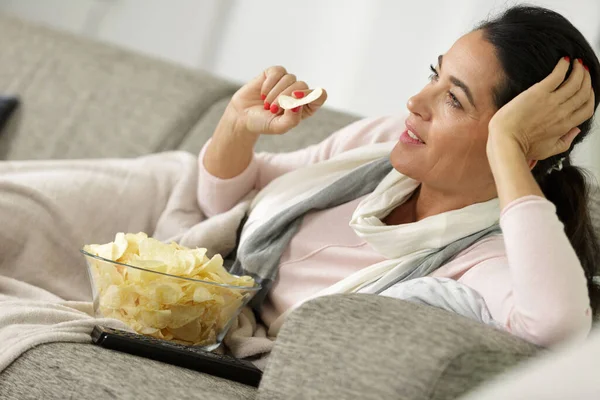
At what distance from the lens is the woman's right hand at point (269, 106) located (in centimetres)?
178

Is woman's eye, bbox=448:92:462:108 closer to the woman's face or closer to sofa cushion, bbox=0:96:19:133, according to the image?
the woman's face

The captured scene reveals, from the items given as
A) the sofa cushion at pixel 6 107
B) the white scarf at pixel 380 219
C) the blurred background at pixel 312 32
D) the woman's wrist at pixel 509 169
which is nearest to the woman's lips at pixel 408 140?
the white scarf at pixel 380 219

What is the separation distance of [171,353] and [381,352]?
367 mm

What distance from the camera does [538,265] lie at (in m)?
1.23

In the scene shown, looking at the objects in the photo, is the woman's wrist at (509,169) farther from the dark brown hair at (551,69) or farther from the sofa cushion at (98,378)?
the sofa cushion at (98,378)

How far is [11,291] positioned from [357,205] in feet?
2.26

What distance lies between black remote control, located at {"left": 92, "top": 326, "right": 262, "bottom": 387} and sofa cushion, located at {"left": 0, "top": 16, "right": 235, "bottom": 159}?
3.74 feet

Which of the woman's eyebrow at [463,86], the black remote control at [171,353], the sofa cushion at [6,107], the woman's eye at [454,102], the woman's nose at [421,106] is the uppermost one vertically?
the woman's eyebrow at [463,86]

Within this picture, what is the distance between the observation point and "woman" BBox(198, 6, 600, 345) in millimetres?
1247

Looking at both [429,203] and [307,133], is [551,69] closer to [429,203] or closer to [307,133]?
[429,203]

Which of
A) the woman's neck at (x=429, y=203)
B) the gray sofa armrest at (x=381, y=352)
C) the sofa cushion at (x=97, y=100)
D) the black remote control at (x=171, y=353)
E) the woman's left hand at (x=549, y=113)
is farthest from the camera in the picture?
the sofa cushion at (x=97, y=100)

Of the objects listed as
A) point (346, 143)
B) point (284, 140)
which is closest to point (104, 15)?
point (284, 140)

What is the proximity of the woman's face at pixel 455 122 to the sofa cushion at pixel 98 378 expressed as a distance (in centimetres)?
56

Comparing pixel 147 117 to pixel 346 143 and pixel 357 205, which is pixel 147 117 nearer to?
pixel 346 143
